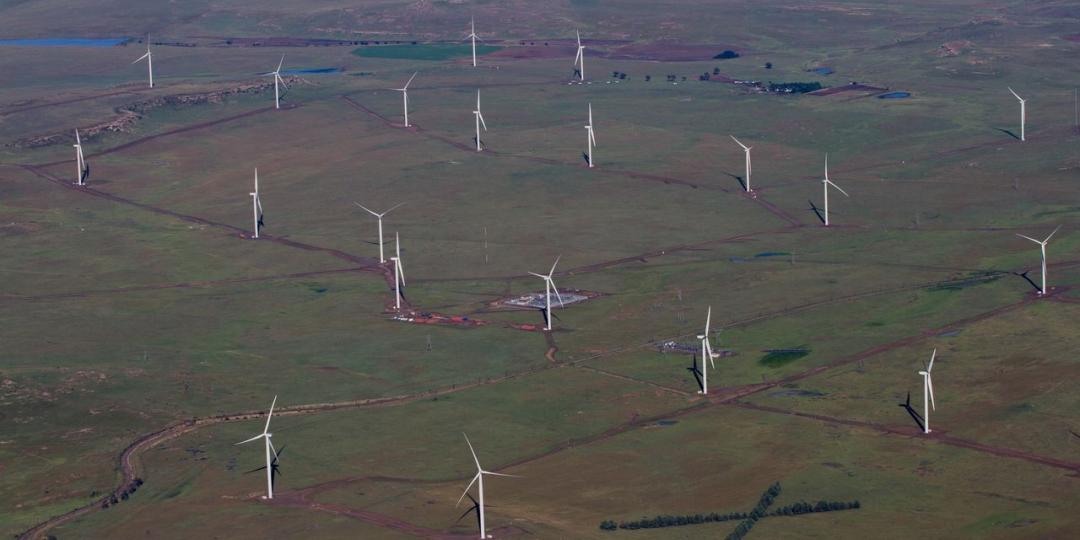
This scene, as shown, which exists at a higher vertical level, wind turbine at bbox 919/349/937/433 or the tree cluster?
wind turbine at bbox 919/349/937/433

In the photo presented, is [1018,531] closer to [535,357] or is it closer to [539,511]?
[539,511]

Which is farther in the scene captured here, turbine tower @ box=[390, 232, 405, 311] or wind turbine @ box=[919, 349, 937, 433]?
turbine tower @ box=[390, 232, 405, 311]

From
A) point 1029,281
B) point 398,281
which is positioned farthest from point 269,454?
point 1029,281

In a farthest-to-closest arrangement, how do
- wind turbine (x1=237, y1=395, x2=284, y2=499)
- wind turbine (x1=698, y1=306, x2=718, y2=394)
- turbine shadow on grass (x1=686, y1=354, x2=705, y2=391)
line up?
turbine shadow on grass (x1=686, y1=354, x2=705, y2=391) → wind turbine (x1=698, y1=306, x2=718, y2=394) → wind turbine (x1=237, y1=395, x2=284, y2=499)

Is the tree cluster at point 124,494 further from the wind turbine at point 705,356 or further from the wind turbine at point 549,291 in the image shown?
the wind turbine at point 549,291

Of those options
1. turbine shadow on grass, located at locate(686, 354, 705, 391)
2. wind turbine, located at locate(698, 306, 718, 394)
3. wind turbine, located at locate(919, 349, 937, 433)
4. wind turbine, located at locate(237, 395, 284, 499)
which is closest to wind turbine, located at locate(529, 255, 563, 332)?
wind turbine, located at locate(698, 306, 718, 394)

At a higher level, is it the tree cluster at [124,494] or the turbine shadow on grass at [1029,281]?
the turbine shadow on grass at [1029,281]

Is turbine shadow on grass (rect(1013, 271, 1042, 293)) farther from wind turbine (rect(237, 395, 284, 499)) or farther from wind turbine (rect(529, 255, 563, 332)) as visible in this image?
wind turbine (rect(237, 395, 284, 499))

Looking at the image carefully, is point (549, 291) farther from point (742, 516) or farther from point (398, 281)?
point (742, 516)

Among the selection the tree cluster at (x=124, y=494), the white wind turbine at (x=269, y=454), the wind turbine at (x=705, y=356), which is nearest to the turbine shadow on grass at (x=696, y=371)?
the wind turbine at (x=705, y=356)

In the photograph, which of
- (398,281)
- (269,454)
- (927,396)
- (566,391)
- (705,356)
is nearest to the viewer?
(269,454)

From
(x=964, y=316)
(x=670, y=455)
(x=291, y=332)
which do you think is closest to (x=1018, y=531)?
(x=670, y=455)
